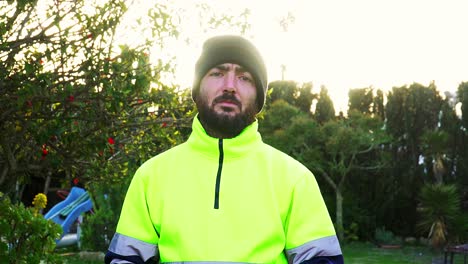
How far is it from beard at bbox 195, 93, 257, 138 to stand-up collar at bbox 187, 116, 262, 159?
0.09 ft

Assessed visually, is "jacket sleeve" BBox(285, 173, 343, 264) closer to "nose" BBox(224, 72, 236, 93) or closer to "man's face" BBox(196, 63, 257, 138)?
"man's face" BBox(196, 63, 257, 138)

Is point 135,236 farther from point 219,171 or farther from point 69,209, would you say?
point 69,209

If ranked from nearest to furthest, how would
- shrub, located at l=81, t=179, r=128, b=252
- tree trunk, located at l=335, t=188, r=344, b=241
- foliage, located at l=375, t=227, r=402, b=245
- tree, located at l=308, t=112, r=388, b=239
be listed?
shrub, located at l=81, t=179, r=128, b=252 → tree trunk, located at l=335, t=188, r=344, b=241 → tree, located at l=308, t=112, r=388, b=239 → foliage, located at l=375, t=227, r=402, b=245

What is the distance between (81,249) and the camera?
58.5 feet

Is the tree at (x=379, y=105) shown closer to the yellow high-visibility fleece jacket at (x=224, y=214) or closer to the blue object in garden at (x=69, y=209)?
the blue object in garden at (x=69, y=209)

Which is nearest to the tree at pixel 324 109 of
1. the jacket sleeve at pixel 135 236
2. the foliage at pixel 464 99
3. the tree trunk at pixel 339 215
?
the tree trunk at pixel 339 215

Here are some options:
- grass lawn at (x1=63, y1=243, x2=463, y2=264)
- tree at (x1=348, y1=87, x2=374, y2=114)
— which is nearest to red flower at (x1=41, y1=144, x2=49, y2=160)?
grass lawn at (x1=63, y1=243, x2=463, y2=264)

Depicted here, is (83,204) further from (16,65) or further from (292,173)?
(292,173)

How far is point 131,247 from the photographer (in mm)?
2854

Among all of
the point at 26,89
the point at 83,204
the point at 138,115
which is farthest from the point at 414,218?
the point at 26,89

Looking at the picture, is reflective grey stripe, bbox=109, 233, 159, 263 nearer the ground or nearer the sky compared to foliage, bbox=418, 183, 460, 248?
nearer the sky

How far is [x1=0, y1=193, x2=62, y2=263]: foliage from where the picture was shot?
21.7 feet

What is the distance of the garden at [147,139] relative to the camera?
5.64 metres

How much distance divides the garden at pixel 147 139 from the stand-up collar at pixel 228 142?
2353 millimetres
